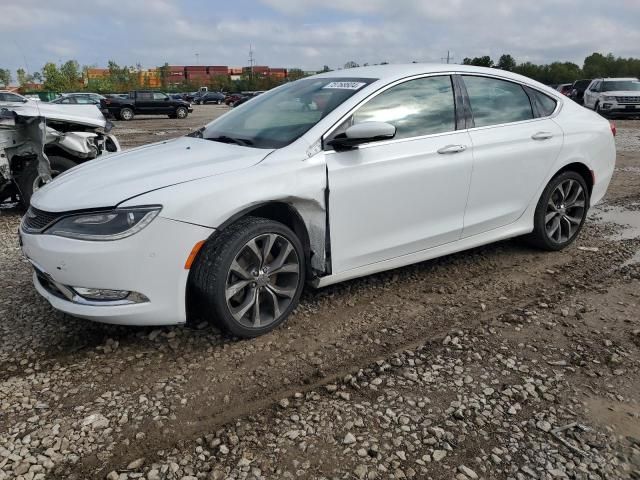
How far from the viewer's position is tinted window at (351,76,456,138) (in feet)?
11.5

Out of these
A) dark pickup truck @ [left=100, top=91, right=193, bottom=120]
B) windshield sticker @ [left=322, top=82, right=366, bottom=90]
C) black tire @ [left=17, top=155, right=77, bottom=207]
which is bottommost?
black tire @ [left=17, top=155, right=77, bottom=207]

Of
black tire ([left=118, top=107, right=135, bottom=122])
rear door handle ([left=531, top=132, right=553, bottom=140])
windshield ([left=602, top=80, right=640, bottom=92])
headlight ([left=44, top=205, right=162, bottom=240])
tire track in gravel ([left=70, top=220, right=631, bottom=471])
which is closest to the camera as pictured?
tire track in gravel ([left=70, top=220, right=631, bottom=471])

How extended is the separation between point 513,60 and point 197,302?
78276 millimetres

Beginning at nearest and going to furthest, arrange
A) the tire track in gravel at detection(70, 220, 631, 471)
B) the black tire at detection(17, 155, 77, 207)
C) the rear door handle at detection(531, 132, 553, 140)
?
the tire track in gravel at detection(70, 220, 631, 471) → the rear door handle at detection(531, 132, 553, 140) → the black tire at detection(17, 155, 77, 207)

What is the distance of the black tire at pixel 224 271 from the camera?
2.89 m

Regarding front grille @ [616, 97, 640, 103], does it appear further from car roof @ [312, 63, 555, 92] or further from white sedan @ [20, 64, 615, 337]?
car roof @ [312, 63, 555, 92]

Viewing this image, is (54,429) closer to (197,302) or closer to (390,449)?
(197,302)

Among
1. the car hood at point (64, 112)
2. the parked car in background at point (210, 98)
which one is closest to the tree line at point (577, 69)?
the parked car in background at point (210, 98)

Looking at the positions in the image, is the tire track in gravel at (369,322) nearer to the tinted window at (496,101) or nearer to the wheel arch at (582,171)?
the wheel arch at (582,171)

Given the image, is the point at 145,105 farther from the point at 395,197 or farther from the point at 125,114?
the point at 395,197

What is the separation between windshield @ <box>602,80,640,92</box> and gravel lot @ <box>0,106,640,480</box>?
21.0 metres

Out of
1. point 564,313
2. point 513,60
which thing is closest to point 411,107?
point 564,313

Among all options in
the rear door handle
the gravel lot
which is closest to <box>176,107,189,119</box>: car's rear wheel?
the gravel lot

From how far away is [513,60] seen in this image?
71812 millimetres
